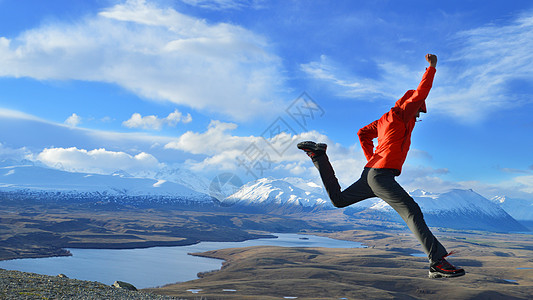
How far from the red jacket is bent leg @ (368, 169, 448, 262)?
0.16m

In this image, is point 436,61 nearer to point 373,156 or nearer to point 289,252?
point 373,156

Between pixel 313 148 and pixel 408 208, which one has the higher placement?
pixel 313 148

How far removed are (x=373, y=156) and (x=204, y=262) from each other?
145697mm

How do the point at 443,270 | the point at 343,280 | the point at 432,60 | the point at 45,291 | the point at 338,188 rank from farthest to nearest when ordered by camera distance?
the point at 343,280
the point at 45,291
the point at 338,188
the point at 432,60
the point at 443,270

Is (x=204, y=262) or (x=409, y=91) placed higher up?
(x=409, y=91)

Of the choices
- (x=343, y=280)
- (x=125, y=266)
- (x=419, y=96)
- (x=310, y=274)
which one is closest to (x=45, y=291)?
(x=419, y=96)

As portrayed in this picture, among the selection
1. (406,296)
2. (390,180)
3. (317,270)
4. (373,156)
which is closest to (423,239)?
(390,180)

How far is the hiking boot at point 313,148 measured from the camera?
5699 millimetres

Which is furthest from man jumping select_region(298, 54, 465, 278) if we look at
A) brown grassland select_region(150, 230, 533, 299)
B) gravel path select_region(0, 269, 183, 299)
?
brown grassland select_region(150, 230, 533, 299)

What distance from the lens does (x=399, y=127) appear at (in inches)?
199

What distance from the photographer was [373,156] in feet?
17.7

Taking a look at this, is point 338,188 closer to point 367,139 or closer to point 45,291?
point 367,139

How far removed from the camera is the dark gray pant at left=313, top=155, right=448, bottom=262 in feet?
16.4

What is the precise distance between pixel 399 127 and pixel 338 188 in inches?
44.5
